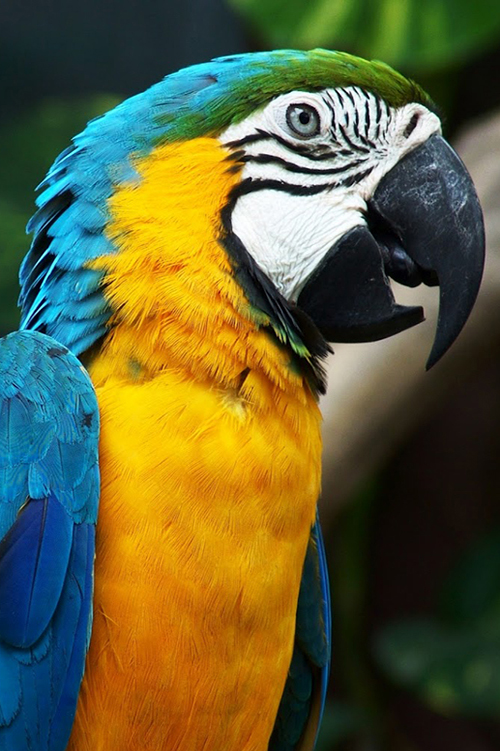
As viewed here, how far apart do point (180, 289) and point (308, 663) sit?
628 millimetres

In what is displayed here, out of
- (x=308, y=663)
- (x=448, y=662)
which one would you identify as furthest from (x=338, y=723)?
(x=308, y=663)

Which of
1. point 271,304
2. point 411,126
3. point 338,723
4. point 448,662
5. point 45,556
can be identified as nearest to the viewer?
point 45,556

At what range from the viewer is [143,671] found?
108 centimetres

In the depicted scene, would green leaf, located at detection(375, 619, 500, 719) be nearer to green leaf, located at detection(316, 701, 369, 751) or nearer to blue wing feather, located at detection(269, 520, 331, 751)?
green leaf, located at detection(316, 701, 369, 751)

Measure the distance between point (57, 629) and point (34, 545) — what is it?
101 mm

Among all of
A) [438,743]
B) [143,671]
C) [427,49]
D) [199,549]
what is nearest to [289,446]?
[199,549]

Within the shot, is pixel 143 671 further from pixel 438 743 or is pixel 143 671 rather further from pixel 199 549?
pixel 438 743

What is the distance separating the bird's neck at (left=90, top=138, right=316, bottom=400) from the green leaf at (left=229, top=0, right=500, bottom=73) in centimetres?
141

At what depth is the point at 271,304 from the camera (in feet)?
3.87

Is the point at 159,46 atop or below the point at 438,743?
atop

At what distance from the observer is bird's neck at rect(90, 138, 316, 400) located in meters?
1.13

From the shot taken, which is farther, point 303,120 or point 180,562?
point 303,120

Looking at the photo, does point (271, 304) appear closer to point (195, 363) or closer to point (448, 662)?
point (195, 363)

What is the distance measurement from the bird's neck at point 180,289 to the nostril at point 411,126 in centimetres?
28
